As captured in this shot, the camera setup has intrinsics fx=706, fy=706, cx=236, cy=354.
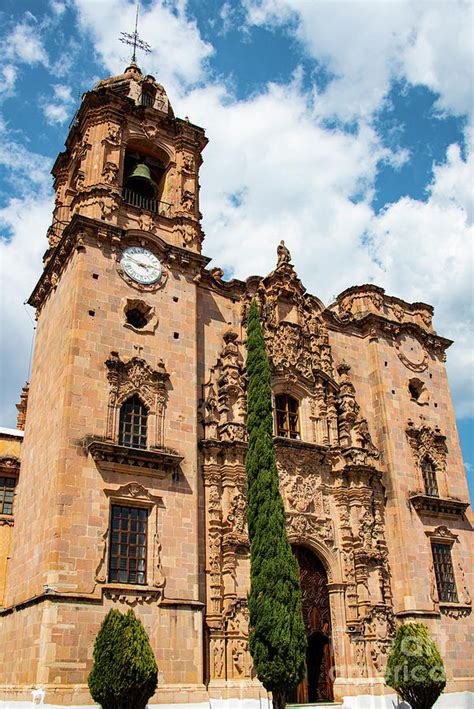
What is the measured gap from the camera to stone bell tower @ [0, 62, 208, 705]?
17766mm

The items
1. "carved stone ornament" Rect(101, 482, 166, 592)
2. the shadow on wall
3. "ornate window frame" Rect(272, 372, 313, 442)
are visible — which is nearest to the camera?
"carved stone ornament" Rect(101, 482, 166, 592)

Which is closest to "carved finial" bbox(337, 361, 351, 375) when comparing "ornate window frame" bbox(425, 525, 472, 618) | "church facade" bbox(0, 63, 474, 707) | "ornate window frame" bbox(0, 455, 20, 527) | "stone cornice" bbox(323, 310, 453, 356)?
"church facade" bbox(0, 63, 474, 707)

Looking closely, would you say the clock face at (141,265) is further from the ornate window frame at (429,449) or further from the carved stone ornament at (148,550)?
the ornate window frame at (429,449)

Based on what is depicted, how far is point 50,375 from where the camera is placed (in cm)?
2192

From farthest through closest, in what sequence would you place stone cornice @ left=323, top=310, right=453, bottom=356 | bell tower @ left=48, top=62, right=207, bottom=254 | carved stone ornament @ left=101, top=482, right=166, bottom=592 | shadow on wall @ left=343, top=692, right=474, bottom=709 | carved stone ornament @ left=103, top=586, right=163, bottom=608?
1. stone cornice @ left=323, top=310, right=453, bottom=356
2. bell tower @ left=48, top=62, right=207, bottom=254
3. shadow on wall @ left=343, top=692, right=474, bottom=709
4. carved stone ornament @ left=101, top=482, right=166, bottom=592
5. carved stone ornament @ left=103, top=586, right=163, bottom=608

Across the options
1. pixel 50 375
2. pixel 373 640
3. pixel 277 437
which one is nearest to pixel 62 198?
pixel 50 375

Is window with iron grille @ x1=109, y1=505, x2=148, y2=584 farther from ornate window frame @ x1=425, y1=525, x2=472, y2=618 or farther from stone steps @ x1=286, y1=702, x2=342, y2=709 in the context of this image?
ornate window frame @ x1=425, y1=525, x2=472, y2=618

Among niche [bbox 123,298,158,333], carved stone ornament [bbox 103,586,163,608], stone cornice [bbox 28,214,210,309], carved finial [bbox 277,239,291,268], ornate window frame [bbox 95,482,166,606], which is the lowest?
carved stone ornament [bbox 103,586,163,608]

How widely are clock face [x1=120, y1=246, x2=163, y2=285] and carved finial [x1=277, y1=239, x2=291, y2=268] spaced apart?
19.4 ft

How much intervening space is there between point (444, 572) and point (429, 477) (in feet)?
11.7

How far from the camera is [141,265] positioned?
2305cm

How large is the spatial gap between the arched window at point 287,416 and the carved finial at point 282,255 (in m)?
5.45

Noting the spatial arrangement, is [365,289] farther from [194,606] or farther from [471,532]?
[194,606]

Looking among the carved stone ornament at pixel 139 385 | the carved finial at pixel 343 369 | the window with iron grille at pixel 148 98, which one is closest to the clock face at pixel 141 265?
the carved stone ornament at pixel 139 385
